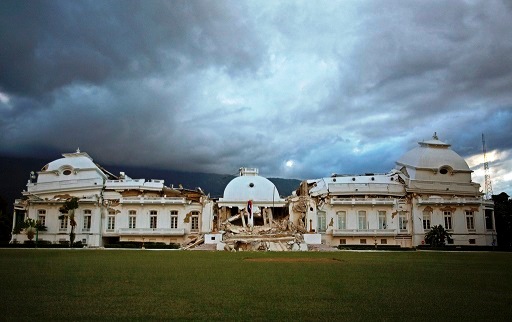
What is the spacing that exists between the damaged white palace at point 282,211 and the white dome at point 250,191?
0.14 m

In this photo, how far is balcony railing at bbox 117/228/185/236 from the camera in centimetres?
6331

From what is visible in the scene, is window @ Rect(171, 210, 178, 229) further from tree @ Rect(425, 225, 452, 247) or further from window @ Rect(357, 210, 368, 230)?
tree @ Rect(425, 225, 452, 247)

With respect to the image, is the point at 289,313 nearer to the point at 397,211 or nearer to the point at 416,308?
the point at 416,308

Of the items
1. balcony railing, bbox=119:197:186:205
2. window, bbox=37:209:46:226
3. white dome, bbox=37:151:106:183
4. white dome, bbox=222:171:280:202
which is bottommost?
window, bbox=37:209:46:226

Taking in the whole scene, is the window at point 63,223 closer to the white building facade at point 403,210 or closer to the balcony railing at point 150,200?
the balcony railing at point 150,200

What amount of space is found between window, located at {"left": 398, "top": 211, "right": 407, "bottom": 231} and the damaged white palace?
135 mm

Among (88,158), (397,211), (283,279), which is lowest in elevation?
(283,279)

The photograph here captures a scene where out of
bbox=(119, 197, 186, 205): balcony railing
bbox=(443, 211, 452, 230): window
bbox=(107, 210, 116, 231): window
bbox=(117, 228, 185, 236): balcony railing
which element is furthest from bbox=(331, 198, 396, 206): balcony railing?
bbox=(107, 210, 116, 231): window

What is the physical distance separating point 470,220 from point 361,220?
15112mm

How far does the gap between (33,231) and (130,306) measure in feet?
188

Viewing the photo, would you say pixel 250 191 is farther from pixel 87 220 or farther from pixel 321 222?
pixel 87 220

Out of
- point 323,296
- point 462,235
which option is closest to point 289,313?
point 323,296

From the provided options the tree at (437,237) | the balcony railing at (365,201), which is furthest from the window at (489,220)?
the balcony railing at (365,201)

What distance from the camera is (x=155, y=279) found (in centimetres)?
1725
